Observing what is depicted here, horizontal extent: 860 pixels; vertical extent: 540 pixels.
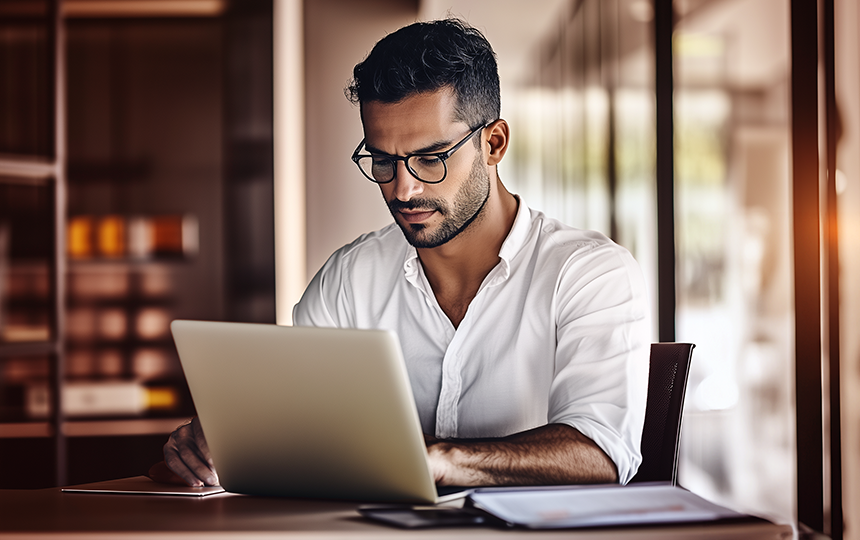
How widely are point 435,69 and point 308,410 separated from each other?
0.99 meters

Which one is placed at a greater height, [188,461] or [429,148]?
[429,148]

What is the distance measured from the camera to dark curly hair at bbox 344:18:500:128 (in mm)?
1600

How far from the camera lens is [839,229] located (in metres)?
1.19

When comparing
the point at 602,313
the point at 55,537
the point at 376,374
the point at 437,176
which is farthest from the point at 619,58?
the point at 55,537

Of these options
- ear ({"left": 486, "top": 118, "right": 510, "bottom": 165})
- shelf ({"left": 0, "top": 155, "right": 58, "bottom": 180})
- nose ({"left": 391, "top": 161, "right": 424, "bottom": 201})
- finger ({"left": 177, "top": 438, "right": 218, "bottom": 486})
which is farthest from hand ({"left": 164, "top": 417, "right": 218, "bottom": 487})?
shelf ({"left": 0, "top": 155, "right": 58, "bottom": 180})

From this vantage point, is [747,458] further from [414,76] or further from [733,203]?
[414,76]

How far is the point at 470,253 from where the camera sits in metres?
1.71

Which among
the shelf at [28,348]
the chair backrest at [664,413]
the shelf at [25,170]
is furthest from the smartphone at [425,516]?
the shelf at [25,170]

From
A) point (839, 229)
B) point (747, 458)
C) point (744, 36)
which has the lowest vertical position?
point (747, 458)

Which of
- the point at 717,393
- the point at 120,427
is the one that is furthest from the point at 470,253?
the point at 120,427

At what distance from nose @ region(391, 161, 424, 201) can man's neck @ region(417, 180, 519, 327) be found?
7.1 inches

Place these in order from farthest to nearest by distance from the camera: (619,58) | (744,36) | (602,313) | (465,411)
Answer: (619,58) < (744,36) < (465,411) < (602,313)

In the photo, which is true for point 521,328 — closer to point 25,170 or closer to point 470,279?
point 470,279

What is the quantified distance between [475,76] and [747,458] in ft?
5.71
